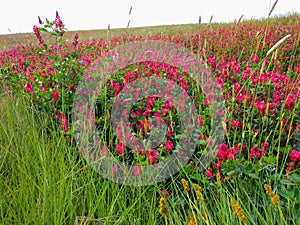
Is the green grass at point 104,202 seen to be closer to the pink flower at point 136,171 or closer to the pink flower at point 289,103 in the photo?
the pink flower at point 136,171

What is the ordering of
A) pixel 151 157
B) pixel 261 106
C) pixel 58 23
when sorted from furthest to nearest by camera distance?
1. pixel 58 23
2. pixel 261 106
3. pixel 151 157

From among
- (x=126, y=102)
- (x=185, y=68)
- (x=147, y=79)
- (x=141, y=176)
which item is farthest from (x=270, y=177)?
(x=185, y=68)

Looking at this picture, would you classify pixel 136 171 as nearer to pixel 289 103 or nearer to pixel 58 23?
pixel 289 103

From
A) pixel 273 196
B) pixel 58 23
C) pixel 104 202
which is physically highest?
pixel 58 23

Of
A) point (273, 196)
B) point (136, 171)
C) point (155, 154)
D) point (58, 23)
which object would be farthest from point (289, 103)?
point (58, 23)

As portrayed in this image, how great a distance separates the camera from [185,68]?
3459 millimetres

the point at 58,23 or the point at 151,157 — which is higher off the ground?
the point at 58,23

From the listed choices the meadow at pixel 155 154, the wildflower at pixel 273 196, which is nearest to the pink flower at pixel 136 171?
the meadow at pixel 155 154

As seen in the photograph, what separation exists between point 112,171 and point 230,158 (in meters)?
0.68

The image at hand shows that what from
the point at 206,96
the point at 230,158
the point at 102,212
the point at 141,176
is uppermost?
the point at 206,96

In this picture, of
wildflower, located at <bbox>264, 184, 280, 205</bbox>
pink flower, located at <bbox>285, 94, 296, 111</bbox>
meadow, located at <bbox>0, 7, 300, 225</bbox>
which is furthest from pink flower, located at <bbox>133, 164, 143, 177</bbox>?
pink flower, located at <bbox>285, 94, 296, 111</bbox>

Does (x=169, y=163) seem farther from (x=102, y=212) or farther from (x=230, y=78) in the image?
(x=230, y=78)

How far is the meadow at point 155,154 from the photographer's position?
Result: 160 centimetres

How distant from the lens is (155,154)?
5.96 feet
